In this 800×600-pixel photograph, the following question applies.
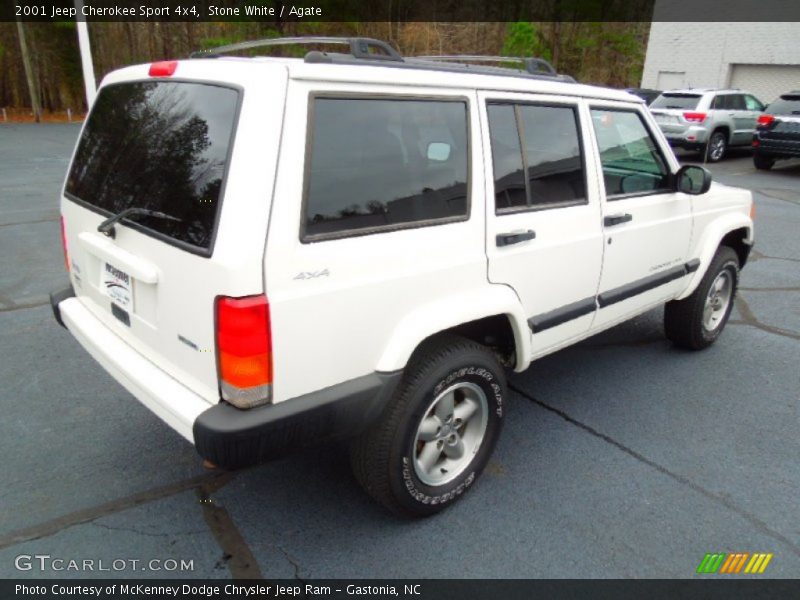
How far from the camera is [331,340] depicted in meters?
2.13

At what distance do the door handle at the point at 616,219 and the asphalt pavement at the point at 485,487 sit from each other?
1.18 m

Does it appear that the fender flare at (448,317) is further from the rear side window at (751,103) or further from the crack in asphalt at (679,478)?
the rear side window at (751,103)

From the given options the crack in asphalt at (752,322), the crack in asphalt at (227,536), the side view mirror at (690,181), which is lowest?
the crack in asphalt at (752,322)

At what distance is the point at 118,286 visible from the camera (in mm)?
2471

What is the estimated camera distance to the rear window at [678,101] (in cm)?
1451

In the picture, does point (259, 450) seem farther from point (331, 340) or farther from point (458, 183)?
point (458, 183)

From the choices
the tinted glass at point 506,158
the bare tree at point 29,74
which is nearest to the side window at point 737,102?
the tinted glass at point 506,158

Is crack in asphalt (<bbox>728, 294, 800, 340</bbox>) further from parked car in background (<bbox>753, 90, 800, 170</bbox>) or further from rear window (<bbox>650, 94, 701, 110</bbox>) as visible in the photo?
rear window (<bbox>650, 94, 701, 110</bbox>)

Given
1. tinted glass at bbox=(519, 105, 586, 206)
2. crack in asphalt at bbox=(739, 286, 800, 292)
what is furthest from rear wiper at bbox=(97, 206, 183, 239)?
crack in asphalt at bbox=(739, 286, 800, 292)

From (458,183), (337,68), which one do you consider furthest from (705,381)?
(337,68)

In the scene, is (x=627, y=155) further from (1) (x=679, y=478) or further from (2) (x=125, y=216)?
(2) (x=125, y=216)

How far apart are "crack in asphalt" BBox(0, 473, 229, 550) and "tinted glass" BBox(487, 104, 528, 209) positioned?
193 cm

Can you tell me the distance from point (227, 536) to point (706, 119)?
15.2 meters

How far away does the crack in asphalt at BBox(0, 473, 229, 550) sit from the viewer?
2490 millimetres
